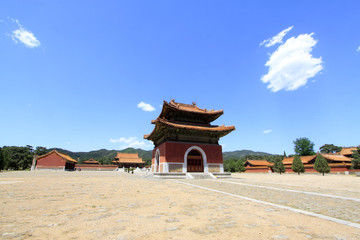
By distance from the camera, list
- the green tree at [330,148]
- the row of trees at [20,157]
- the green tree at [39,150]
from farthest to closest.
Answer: the green tree at [330,148], the green tree at [39,150], the row of trees at [20,157]

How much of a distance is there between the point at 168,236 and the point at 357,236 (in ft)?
9.91

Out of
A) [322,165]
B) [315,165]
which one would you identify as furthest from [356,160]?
[315,165]

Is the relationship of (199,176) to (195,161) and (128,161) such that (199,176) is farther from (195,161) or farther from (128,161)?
(128,161)

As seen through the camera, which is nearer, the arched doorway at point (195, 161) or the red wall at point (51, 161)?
the arched doorway at point (195, 161)

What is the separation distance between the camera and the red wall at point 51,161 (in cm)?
4109

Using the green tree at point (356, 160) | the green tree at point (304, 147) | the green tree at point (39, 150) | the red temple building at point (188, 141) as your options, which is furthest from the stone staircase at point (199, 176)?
the green tree at point (39, 150)

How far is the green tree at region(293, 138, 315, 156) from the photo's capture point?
181 feet

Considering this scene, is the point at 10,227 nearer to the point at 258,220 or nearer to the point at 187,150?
the point at 258,220

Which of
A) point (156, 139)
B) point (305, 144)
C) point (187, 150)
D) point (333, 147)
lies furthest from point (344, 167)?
point (333, 147)

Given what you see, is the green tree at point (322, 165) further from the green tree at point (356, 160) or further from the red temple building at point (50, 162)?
the red temple building at point (50, 162)

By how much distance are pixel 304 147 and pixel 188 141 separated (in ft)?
177

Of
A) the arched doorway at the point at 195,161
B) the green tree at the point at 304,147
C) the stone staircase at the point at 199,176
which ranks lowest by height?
the stone staircase at the point at 199,176

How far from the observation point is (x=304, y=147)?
184 feet

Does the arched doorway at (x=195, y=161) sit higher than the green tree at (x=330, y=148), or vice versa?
the green tree at (x=330, y=148)
